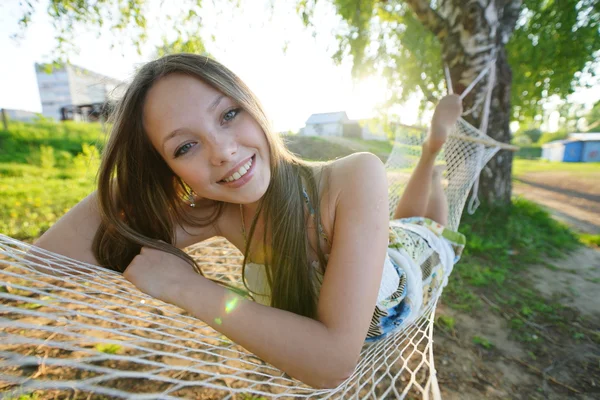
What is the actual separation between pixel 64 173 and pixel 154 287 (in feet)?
22.4

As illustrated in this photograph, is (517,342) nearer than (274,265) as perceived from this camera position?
No

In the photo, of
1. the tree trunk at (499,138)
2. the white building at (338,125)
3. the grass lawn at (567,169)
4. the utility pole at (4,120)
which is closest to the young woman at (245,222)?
the tree trunk at (499,138)

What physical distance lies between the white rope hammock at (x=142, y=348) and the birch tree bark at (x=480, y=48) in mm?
1116

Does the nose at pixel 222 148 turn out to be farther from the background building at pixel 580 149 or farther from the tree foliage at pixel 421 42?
the background building at pixel 580 149

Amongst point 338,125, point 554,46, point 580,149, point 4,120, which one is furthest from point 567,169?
point 4,120

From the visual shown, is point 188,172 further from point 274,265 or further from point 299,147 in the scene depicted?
point 299,147

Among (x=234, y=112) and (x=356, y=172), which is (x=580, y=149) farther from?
(x=234, y=112)

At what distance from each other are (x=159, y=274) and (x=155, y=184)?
0.45 meters

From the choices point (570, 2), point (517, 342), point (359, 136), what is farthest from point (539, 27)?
point (359, 136)

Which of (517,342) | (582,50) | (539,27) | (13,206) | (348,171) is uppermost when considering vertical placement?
(539,27)

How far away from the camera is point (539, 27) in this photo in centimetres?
385

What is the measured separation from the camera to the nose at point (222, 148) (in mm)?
979

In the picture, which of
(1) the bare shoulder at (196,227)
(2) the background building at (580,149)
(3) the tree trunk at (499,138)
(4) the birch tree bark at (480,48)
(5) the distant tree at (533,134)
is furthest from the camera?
(5) the distant tree at (533,134)

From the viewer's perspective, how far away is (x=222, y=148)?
98 cm
